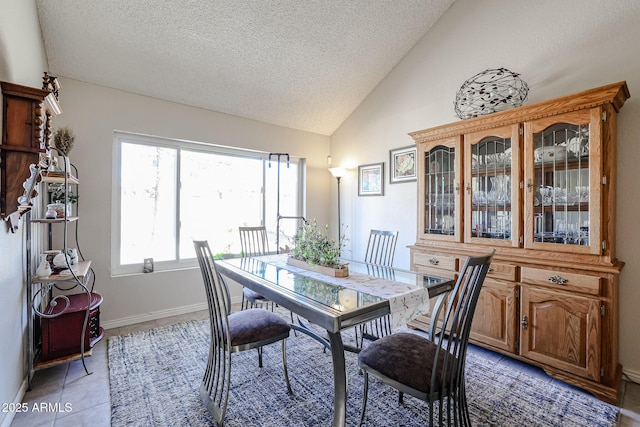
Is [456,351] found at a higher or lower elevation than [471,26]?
lower

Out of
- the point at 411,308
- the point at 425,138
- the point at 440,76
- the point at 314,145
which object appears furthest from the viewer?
the point at 314,145

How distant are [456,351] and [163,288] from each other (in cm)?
316

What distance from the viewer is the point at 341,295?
5.20 feet

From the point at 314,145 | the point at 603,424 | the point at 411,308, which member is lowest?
the point at 603,424

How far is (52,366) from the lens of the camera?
87.7 inches

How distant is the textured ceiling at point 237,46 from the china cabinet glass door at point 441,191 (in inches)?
56.9

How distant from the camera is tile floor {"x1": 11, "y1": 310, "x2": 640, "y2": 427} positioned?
175cm

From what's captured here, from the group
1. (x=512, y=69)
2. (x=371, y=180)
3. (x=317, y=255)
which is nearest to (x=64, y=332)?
(x=317, y=255)

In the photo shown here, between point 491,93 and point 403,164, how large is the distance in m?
1.22

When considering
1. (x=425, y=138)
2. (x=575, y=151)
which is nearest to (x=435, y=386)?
(x=575, y=151)

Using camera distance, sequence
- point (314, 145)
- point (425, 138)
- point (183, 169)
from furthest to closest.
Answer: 1. point (314, 145)
2. point (183, 169)
3. point (425, 138)

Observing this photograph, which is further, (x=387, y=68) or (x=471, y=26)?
(x=387, y=68)

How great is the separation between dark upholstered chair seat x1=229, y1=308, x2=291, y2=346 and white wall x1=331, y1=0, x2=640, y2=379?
2.16 m

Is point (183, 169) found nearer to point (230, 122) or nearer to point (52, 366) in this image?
point (230, 122)
